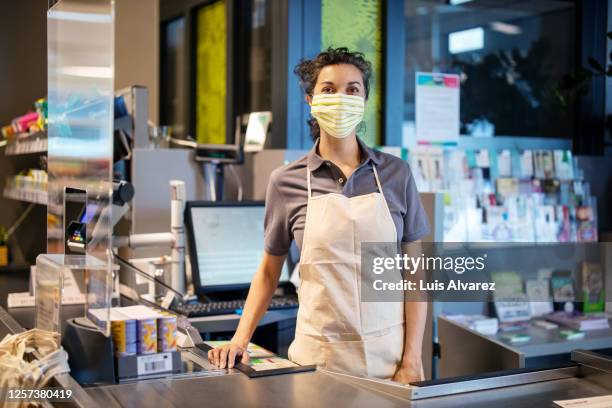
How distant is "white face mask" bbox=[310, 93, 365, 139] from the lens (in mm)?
2467

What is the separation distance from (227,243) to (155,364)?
68.6 inches

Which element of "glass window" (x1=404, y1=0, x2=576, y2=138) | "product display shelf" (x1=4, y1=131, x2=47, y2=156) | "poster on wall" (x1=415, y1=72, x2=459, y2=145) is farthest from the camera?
"glass window" (x1=404, y1=0, x2=576, y2=138)

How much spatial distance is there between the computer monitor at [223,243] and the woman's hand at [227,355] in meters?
1.33

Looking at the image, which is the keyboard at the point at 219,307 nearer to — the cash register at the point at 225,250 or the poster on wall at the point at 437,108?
the cash register at the point at 225,250

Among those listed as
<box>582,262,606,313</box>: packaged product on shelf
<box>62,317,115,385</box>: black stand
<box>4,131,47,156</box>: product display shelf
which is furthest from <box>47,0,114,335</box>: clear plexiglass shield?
<box>582,262,606,313</box>: packaged product on shelf

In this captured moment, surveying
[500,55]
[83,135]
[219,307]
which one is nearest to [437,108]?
[500,55]

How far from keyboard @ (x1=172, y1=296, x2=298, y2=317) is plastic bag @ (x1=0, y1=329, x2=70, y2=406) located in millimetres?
1301

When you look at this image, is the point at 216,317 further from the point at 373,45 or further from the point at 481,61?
the point at 481,61

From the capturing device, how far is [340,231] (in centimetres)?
240

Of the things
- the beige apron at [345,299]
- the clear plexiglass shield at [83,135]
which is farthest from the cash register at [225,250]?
the clear plexiglass shield at [83,135]

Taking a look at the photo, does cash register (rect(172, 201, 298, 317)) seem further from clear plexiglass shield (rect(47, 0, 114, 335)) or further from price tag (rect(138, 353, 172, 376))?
price tag (rect(138, 353, 172, 376))

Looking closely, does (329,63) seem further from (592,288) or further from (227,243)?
(592,288)

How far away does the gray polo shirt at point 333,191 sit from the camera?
2447 millimetres

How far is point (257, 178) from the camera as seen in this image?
4059mm
